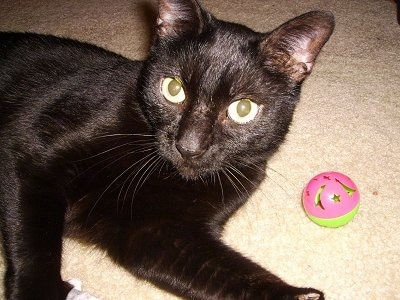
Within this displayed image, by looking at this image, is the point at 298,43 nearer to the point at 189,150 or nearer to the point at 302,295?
the point at 189,150

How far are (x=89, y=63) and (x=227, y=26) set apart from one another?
565 millimetres

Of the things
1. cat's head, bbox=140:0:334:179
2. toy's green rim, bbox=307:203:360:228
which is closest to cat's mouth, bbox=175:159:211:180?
cat's head, bbox=140:0:334:179

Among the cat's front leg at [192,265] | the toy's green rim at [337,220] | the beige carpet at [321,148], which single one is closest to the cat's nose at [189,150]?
the cat's front leg at [192,265]

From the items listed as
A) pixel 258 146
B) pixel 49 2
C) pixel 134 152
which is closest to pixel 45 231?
pixel 134 152

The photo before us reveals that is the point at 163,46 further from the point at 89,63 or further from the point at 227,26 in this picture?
the point at 89,63

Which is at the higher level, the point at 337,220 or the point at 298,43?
the point at 298,43

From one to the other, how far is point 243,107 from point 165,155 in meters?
0.26

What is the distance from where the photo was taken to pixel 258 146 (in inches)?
45.8

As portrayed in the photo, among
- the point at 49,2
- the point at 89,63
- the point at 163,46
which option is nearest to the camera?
the point at 163,46

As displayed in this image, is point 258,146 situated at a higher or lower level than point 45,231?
higher

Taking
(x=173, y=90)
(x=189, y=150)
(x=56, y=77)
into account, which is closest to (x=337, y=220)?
(x=189, y=150)

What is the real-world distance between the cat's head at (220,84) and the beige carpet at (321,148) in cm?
29

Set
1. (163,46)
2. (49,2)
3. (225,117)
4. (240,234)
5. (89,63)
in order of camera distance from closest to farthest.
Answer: (225,117) → (163,46) → (240,234) → (89,63) → (49,2)

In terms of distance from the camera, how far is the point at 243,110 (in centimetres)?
109
